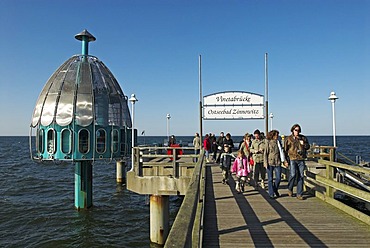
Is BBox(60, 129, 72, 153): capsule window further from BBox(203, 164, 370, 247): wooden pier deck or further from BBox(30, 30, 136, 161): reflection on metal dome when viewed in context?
BBox(203, 164, 370, 247): wooden pier deck

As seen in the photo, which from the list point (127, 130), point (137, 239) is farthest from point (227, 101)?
point (137, 239)

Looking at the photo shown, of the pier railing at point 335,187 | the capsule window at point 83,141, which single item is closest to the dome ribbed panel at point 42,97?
the capsule window at point 83,141

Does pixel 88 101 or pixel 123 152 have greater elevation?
pixel 88 101

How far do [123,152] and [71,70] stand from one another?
4.87m

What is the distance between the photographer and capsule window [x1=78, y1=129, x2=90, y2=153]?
48.9 feet

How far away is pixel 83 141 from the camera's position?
15.0m

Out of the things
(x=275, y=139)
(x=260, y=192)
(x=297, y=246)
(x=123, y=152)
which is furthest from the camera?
(x=123, y=152)

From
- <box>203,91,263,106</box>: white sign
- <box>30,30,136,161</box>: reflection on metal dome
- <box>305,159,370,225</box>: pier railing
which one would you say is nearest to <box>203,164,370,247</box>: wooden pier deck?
<box>305,159,370,225</box>: pier railing

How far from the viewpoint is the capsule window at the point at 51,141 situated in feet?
49.1

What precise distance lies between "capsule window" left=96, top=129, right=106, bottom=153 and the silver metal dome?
1.29ft

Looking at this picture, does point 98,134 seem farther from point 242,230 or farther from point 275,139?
point 242,230

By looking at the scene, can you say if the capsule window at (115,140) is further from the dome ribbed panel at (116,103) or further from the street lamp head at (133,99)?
the street lamp head at (133,99)

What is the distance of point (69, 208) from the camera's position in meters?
17.9

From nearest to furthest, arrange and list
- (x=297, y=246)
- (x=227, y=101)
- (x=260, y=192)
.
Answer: (x=297, y=246) < (x=260, y=192) < (x=227, y=101)
